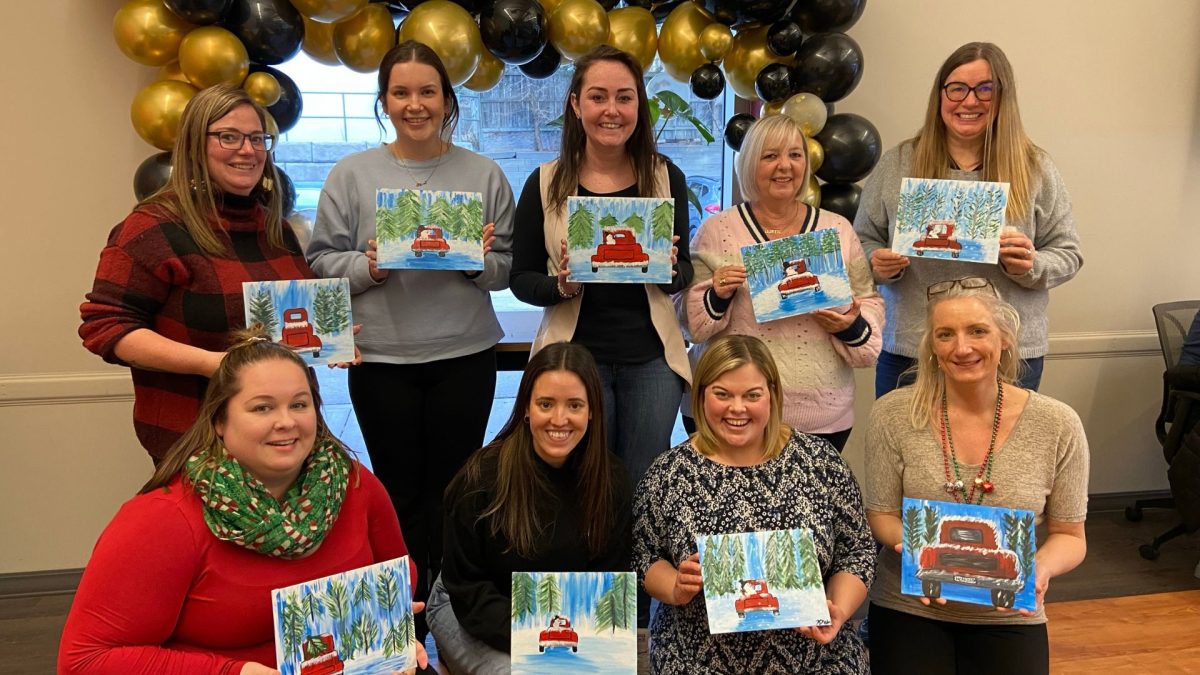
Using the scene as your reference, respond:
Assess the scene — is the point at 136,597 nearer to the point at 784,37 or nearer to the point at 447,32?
the point at 447,32

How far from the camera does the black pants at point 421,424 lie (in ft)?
8.65

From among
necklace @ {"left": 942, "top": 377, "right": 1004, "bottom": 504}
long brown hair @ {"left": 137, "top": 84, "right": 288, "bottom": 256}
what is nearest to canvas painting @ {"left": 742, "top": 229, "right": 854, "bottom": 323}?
necklace @ {"left": 942, "top": 377, "right": 1004, "bottom": 504}

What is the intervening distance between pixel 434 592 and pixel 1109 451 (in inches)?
138

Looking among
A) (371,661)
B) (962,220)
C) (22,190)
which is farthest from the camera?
(22,190)

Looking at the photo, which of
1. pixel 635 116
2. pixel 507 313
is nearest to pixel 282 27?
pixel 635 116

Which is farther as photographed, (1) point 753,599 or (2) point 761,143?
(2) point 761,143

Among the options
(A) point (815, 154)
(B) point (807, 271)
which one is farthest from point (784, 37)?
(B) point (807, 271)

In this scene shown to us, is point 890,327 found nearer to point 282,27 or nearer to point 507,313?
point 507,313

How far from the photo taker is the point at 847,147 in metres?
3.21

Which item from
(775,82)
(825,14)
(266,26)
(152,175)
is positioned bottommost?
(152,175)

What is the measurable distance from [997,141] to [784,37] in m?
0.88

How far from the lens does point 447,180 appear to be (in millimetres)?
2623

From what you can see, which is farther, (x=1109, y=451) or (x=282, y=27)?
(x=1109, y=451)

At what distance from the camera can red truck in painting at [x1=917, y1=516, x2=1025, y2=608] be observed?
1991 mm
